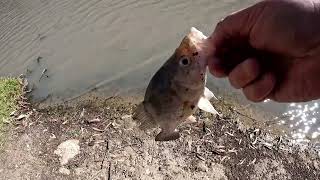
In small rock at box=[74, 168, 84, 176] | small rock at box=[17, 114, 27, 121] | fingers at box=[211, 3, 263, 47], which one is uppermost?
fingers at box=[211, 3, 263, 47]

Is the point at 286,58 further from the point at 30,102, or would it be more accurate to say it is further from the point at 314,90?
the point at 30,102

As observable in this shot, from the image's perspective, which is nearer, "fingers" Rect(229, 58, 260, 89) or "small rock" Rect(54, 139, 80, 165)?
"fingers" Rect(229, 58, 260, 89)

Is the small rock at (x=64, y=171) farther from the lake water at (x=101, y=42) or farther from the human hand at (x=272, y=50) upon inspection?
the human hand at (x=272, y=50)

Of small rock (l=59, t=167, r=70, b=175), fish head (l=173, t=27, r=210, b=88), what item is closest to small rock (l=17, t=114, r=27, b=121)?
small rock (l=59, t=167, r=70, b=175)

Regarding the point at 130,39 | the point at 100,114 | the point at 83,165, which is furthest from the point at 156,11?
the point at 83,165

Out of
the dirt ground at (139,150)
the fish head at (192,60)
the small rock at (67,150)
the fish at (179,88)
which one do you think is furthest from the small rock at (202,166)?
the fish head at (192,60)

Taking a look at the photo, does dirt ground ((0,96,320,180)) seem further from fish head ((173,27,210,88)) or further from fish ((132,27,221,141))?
fish head ((173,27,210,88))

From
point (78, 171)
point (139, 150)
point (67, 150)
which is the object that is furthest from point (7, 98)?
point (139, 150)
